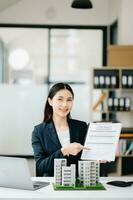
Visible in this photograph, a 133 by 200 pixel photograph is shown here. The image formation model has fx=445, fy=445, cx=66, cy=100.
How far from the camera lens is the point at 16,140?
811 cm

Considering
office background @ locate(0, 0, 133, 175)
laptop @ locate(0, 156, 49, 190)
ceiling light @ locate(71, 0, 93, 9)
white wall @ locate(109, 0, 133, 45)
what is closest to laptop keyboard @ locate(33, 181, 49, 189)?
laptop @ locate(0, 156, 49, 190)

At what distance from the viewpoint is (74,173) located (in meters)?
2.85

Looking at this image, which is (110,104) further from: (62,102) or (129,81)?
(62,102)

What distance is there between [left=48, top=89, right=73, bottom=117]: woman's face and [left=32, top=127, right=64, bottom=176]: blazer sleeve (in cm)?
24

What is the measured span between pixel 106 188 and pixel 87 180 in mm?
131

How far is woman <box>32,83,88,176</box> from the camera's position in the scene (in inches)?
129

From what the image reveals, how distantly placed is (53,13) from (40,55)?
81 cm

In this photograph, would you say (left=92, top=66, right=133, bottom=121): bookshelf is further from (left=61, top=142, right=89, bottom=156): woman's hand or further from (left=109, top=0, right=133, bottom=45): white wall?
(left=61, top=142, right=89, bottom=156): woman's hand

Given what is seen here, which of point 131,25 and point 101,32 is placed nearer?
point 131,25

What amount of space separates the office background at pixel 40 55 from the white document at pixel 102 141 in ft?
16.8

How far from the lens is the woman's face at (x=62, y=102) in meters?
3.30

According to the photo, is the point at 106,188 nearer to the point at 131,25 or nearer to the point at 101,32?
the point at 131,25

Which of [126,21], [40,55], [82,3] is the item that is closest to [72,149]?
[82,3]

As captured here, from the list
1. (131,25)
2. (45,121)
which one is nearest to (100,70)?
(131,25)
